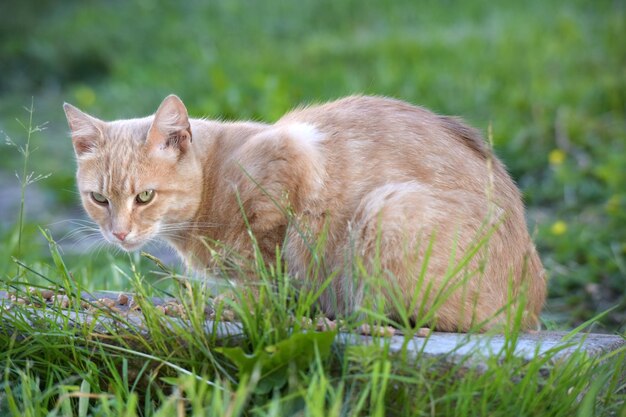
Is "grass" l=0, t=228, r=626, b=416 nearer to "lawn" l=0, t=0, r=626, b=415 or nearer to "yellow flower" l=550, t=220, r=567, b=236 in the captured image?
"lawn" l=0, t=0, r=626, b=415

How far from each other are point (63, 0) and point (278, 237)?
9421 millimetres

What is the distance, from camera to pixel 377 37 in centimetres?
814

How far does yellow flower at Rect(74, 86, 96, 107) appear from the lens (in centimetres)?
778

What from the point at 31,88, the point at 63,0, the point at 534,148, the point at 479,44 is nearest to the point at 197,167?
the point at 534,148

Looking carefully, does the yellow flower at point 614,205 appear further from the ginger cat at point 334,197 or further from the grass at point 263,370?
the grass at point 263,370

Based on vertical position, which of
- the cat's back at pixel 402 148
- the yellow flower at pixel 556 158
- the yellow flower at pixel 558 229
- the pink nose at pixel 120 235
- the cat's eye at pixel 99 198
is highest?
the cat's back at pixel 402 148

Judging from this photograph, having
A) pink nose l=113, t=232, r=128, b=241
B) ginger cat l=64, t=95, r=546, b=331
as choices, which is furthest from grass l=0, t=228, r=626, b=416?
pink nose l=113, t=232, r=128, b=241

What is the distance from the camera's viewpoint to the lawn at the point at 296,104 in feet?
7.84

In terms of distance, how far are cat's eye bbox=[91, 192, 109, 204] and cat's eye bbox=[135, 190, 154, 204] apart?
0.43 ft

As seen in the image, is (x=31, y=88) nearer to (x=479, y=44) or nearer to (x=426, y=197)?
(x=479, y=44)

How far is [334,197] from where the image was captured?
298cm

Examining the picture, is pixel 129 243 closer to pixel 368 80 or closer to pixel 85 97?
pixel 368 80

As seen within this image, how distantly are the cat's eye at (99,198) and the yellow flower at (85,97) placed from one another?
185 inches

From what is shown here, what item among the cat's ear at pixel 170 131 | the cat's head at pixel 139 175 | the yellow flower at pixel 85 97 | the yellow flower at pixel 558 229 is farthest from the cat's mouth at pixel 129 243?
the yellow flower at pixel 85 97
